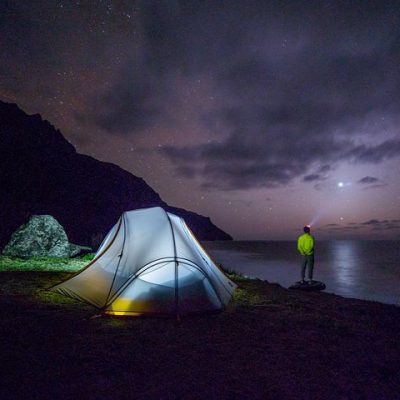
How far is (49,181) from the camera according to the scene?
81.8 metres

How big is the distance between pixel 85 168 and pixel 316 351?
120 m

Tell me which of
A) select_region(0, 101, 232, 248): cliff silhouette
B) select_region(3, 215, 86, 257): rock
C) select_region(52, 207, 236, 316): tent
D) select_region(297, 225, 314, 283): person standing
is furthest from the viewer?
select_region(0, 101, 232, 248): cliff silhouette

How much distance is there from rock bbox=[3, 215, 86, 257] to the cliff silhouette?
2956 cm

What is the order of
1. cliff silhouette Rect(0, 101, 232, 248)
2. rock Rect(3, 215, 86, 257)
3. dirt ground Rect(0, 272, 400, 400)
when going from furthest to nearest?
cliff silhouette Rect(0, 101, 232, 248) < rock Rect(3, 215, 86, 257) < dirt ground Rect(0, 272, 400, 400)

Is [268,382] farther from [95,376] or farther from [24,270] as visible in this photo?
[24,270]

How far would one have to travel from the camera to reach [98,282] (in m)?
8.02

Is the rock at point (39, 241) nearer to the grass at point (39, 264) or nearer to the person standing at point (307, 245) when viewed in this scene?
the grass at point (39, 264)

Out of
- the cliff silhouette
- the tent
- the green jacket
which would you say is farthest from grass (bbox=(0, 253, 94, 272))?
the cliff silhouette

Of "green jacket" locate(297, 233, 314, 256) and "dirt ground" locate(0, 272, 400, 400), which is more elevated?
"green jacket" locate(297, 233, 314, 256)

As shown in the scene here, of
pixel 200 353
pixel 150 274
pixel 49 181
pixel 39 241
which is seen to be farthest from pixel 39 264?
pixel 49 181

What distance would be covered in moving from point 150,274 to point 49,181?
277 ft

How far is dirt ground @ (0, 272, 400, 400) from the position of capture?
12.3 feet

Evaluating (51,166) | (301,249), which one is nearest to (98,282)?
(301,249)

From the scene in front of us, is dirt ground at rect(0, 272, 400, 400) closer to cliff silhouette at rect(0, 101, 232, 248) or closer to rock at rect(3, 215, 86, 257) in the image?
rock at rect(3, 215, 86, 257)
